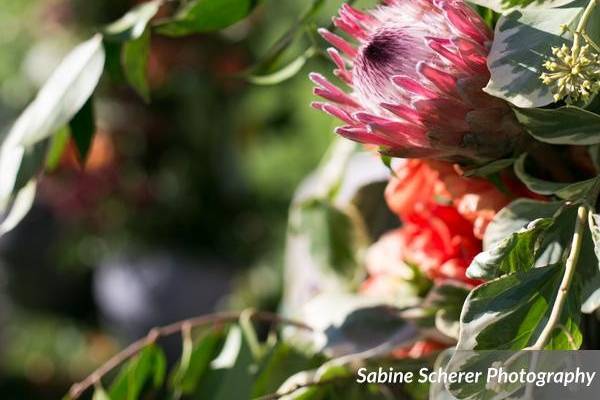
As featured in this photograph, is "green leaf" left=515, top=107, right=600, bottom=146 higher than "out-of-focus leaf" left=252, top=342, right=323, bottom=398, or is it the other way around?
"green leaf" left=515, top=107, right=600, bottom=146

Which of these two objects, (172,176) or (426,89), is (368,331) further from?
(172,176)

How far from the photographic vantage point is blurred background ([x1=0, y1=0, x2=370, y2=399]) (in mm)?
1026

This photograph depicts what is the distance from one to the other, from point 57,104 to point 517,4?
17 centimetres

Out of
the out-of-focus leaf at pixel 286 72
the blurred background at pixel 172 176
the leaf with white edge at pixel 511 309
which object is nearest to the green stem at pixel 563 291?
the leaf with white edge at pixel 511 309

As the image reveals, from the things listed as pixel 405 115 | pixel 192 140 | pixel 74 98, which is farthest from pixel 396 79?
pixel 192 140

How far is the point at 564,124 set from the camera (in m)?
0.26

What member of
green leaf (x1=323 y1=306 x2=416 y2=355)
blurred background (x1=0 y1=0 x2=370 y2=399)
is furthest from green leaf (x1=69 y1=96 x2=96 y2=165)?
blurred background (x1=0 y1=0 x2=370 y2=399)

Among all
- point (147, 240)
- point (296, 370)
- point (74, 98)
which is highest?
point (74, 98)

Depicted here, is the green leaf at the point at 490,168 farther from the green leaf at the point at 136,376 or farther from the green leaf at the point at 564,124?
the green leaf at the point at 136,376

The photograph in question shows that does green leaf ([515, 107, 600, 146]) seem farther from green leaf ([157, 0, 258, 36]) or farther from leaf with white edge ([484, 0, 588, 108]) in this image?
green leaf ([157, 0, 258, 36])

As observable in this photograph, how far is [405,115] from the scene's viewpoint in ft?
0.86

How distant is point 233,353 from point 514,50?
0.61ft

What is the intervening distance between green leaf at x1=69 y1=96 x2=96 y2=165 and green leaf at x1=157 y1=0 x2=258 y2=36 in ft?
0.16

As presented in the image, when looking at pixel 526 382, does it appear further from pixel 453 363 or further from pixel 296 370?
pixel 296 370
